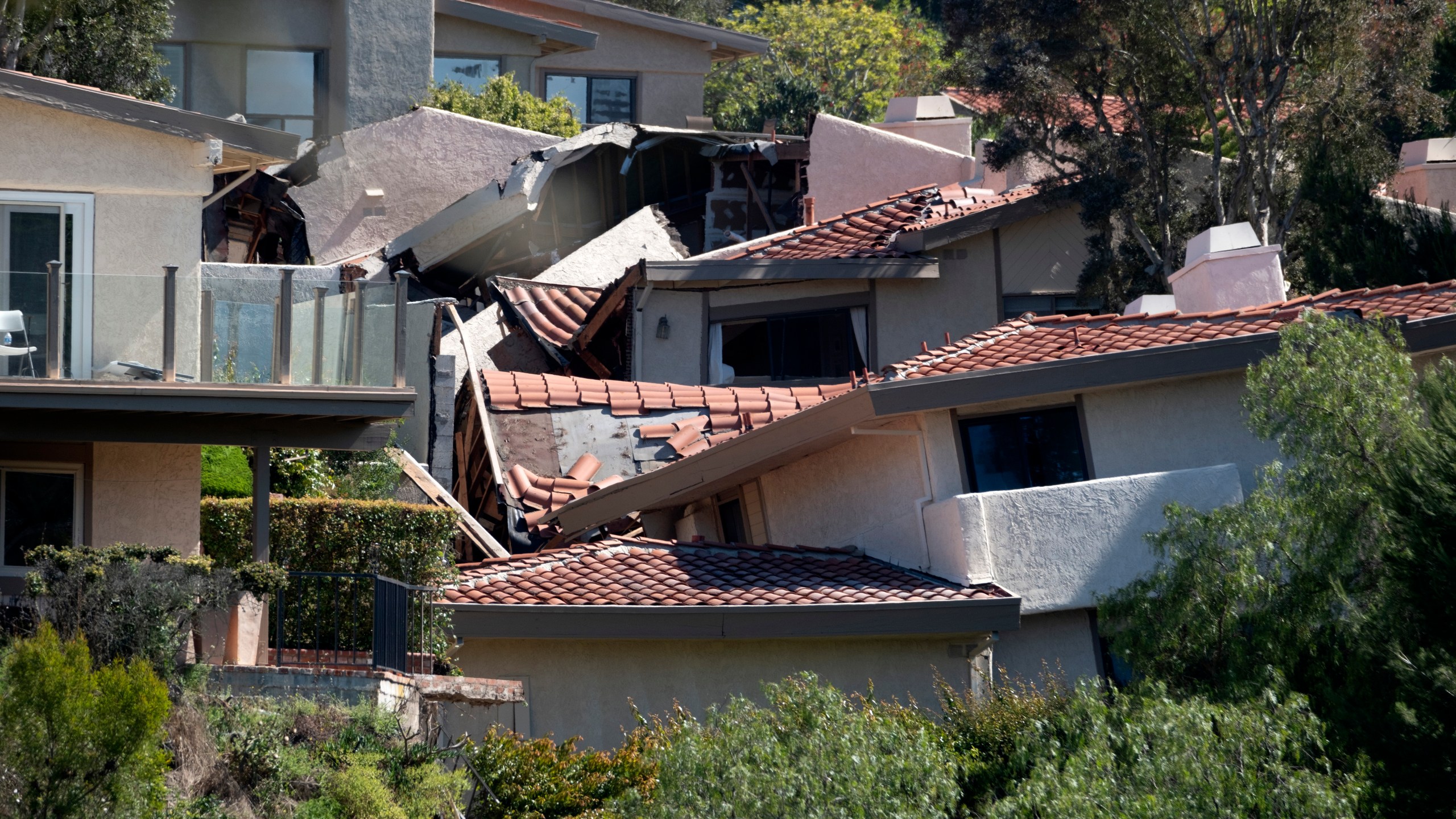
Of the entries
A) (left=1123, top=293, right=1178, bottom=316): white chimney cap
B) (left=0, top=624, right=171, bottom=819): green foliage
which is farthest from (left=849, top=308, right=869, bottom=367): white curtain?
(left=0, top=624, right=171, bottom=819): green foliage

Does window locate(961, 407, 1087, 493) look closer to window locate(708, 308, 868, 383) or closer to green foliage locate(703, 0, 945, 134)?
window locate(708, 308, 868, 383)

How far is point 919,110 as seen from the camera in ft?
97.6

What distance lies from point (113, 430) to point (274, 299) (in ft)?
6.11

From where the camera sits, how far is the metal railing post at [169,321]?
554 inches

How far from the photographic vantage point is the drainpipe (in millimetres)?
16750

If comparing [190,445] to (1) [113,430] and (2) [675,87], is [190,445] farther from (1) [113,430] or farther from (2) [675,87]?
(2) [675,87]

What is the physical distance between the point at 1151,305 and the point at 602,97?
2023 centimetres

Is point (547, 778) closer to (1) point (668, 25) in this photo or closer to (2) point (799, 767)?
(2) point (799, 767)

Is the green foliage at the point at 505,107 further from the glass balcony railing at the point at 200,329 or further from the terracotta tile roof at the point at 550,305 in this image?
the glass balcony railing at the point at 200,329

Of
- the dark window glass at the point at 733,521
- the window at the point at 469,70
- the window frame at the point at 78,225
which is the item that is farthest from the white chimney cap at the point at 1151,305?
the window at the point at 469,70

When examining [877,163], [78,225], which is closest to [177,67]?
[877,163]

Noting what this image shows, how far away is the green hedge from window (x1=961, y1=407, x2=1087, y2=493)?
539 centimetres

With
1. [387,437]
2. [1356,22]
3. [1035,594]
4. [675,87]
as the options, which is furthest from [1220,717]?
[675,87]

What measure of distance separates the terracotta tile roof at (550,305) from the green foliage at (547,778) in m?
11.5
